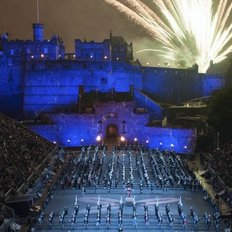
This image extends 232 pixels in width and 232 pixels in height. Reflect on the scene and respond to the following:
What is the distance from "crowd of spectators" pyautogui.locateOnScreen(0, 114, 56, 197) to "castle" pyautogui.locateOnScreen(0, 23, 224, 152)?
9.38 m

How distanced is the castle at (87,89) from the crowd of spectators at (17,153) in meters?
9.38

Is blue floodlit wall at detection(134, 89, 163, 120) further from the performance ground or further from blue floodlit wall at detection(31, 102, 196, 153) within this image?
the performance ground

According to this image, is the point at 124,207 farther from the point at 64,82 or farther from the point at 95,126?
the point at 64,82

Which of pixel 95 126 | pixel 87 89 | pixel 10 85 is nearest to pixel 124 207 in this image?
pixel 95 126

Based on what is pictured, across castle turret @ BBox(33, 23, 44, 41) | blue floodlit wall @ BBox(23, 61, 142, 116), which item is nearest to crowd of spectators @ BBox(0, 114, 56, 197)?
blue floodlit wall @ BBox(23, 61, 142, 116)

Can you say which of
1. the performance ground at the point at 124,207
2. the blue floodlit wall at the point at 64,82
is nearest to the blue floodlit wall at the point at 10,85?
the blue floodlit wall at the point at 64,82

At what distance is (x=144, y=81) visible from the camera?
8019cm

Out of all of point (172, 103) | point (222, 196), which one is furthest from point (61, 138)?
point (222, 196)

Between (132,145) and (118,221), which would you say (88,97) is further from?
(118,221)

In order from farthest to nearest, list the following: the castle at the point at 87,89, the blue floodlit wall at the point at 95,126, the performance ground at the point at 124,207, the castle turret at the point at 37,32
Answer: the castle turret at the point at 37,32, the castle at the point at 87,89, the blue floodlit wall at the point at 95,126, the performance ground at the point at 124,207

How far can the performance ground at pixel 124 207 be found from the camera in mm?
36844

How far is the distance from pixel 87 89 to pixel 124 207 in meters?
38.9

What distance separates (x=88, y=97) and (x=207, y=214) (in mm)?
40394

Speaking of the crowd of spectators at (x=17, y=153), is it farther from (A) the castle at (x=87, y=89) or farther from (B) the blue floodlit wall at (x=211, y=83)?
(B) the blue floodlit wall at (x=211, y=83)
